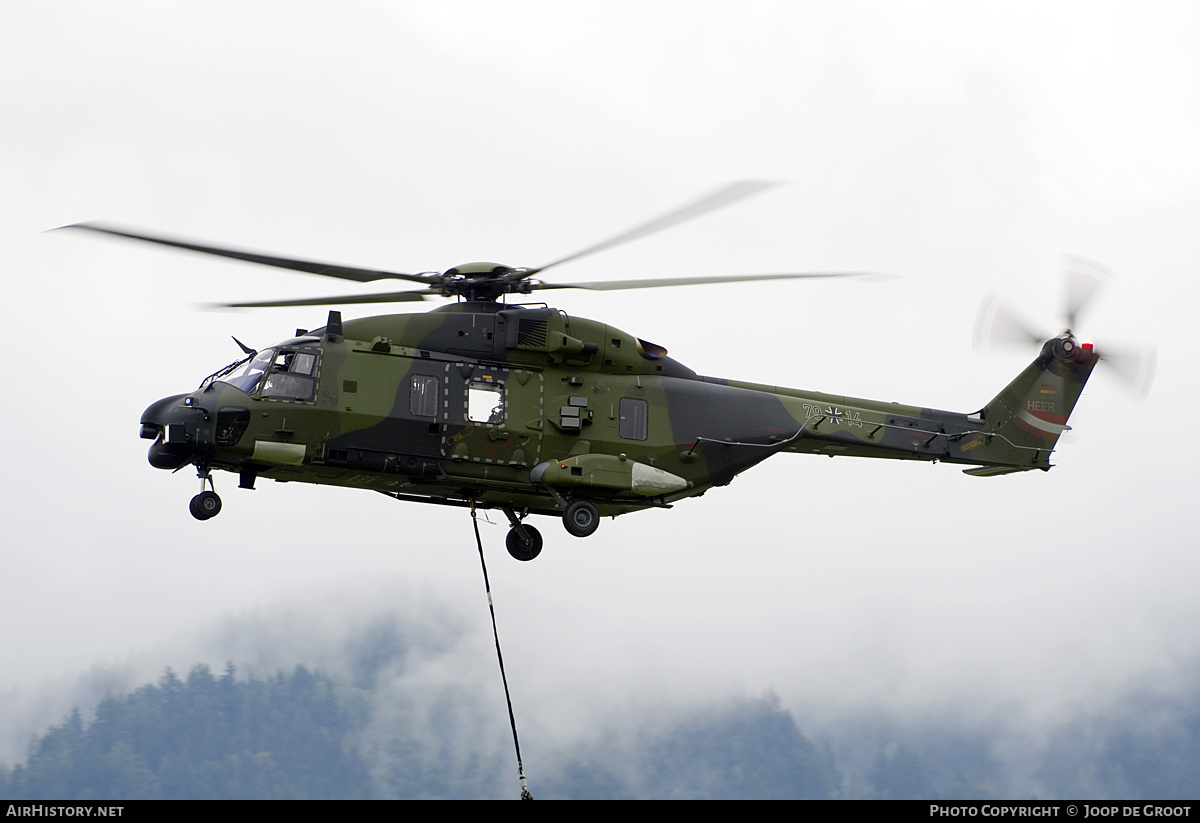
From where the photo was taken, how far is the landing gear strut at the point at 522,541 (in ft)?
70.1

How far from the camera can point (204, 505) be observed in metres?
18.6

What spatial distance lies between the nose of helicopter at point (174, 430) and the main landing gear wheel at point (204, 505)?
0.52 metres

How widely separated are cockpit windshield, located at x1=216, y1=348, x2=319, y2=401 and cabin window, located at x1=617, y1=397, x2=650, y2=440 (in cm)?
447

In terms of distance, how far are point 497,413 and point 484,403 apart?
231 millimetres

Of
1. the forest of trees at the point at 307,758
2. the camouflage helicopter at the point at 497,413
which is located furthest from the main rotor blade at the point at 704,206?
the forest of trees at the point at 307,758

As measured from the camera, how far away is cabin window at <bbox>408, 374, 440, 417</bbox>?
19.5 meters

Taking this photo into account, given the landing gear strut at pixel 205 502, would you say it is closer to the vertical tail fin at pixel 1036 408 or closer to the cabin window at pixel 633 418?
the cabin window at pixel 633 418

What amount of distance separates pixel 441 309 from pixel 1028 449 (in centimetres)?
1005

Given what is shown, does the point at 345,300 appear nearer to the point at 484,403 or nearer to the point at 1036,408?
the point at 484,403

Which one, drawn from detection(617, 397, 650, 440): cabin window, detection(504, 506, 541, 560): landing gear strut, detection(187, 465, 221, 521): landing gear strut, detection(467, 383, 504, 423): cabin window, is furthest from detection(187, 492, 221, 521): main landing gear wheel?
detection(617, 397, 650, 440): cabin window

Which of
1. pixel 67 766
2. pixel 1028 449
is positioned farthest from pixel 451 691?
pixel 1028 449

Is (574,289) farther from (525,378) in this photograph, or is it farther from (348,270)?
(348,270)

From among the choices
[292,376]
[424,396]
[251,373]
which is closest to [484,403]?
[424,396]
